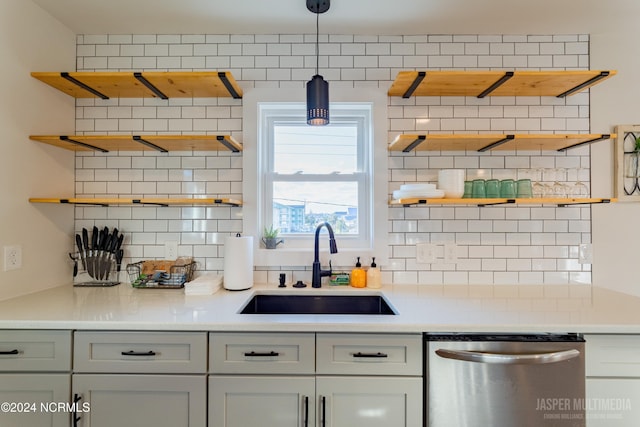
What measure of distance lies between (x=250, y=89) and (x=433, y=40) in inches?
46.5

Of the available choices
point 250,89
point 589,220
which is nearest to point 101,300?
point 250,89

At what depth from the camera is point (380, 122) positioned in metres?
2.08

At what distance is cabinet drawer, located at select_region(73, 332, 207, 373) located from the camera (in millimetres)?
1367

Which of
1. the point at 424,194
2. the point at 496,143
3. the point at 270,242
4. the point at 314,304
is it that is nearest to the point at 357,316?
the point at 314,304

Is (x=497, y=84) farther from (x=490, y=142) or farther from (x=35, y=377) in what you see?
(x=35, y=377)

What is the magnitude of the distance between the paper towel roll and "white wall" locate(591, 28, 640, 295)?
2.12 m

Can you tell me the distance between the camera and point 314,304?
1961mm

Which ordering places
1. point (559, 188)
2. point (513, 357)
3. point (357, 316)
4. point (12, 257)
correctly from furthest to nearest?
point (559, 188) < point (12, 257) < point (357, 316) < point (513, 357)

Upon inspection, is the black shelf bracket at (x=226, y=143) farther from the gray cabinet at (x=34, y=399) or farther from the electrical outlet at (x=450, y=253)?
the electrical outlet at (x=450, y=253)

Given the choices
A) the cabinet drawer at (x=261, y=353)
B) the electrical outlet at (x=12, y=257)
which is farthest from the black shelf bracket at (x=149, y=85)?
the cabinet drawer at (x=261, y=353)

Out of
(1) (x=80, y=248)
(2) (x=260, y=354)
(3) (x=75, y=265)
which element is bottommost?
(2) (x=260, y=354)

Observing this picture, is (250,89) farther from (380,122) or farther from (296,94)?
(380,122)

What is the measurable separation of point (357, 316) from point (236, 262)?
0.78 m

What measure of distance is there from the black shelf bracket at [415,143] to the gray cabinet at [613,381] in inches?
43.8
